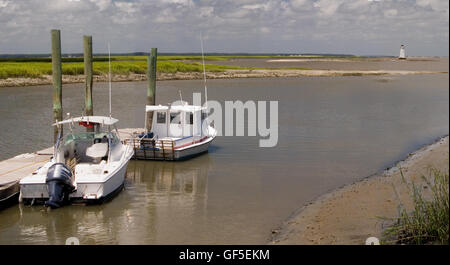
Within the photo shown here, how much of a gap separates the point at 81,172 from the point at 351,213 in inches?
319

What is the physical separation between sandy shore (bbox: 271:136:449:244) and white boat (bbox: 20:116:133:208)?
556 cm

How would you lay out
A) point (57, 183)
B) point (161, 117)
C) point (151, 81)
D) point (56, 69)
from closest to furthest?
1. point (57, 183)
2. point (56, 69)
3. point (161, 117)
4. point (151, 81)

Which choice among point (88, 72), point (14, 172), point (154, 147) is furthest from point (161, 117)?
point (14, 172)

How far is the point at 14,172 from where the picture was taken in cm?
1578

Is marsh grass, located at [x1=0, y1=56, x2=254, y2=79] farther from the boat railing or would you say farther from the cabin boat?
the boat railing

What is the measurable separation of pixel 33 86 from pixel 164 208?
4575cm

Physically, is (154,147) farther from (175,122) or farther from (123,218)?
(123,218)

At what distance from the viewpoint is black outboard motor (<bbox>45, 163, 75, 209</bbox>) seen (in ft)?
46.2

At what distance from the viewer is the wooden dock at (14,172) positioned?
14438 millimetres

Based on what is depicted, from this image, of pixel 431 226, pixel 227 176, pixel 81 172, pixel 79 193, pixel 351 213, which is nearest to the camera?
pixel 431 226

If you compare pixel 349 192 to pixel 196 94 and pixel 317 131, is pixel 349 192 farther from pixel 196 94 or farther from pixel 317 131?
pixel 196 94

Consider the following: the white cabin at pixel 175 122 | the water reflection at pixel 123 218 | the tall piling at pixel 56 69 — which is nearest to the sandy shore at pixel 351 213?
the water reflection at pixel 123 218

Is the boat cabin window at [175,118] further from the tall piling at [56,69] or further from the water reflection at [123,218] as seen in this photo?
the tall piling at [56,69]
